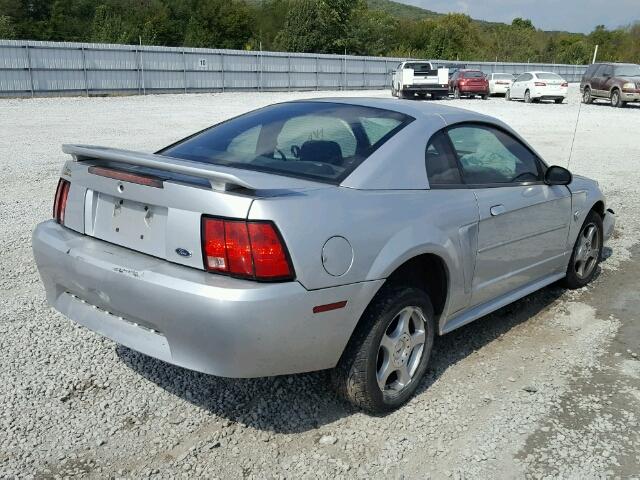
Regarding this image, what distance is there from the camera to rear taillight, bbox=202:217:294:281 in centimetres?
259

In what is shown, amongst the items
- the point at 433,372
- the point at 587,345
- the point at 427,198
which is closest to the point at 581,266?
the point at 587,345

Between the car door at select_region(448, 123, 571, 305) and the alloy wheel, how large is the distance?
1.70 feet

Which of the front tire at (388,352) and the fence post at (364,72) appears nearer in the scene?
the front tire at (388,352)

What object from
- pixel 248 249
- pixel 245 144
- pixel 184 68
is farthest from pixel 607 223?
pixel 184 68

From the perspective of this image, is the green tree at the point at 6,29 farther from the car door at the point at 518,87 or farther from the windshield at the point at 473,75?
the car door at the point at 518,87

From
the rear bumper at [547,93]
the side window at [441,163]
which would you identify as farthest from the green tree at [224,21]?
the side window at [441,163]

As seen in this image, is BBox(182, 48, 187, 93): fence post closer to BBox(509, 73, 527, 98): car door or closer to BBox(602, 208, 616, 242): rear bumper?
BBox(509, 73, 527, 98): car door

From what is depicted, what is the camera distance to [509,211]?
3.83m

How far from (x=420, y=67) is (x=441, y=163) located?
95.8 ft

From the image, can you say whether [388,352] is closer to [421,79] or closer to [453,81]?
[421,79]

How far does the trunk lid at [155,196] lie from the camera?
8.64ft

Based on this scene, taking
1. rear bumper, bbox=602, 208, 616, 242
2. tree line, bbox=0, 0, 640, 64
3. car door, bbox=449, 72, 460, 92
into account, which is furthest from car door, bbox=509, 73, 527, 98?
tree line, bbox=0, 0, 640, 64

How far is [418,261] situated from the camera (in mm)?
3332

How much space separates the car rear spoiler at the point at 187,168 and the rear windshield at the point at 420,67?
29330mm
